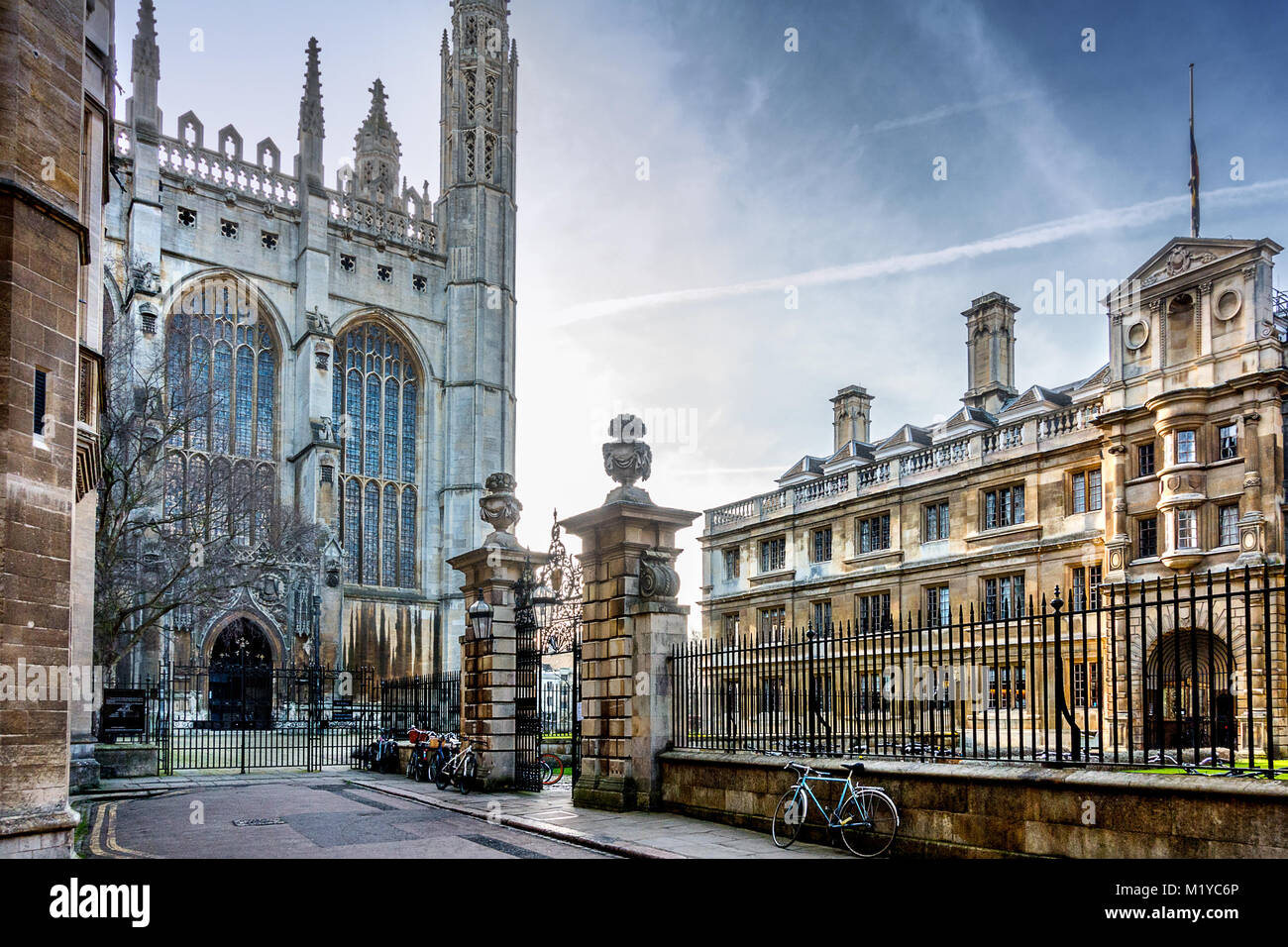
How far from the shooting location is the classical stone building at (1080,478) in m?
26.8

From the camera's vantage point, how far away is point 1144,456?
28.8 metres

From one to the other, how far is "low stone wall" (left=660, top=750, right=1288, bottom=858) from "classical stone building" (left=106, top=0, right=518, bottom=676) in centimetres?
3284

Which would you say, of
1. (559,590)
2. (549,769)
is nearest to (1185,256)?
(559,590)

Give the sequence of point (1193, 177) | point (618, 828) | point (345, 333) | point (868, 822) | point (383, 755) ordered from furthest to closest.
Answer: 1. point (345, 333)
2. point (1193, 177)
3. point (383, 755)
4. point (618, 828)
5. point (868, 822)

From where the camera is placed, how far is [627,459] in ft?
46.5

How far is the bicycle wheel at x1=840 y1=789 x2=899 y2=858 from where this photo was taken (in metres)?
9.50

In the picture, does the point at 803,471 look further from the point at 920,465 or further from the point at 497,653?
the point at 497,653

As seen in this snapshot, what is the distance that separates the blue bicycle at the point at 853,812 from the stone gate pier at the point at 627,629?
10.7 feet

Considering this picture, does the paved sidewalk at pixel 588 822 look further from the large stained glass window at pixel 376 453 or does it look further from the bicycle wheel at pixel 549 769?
the large stained glass window at pixel 376 453

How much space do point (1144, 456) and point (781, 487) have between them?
579 inches

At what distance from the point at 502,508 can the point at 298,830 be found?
6349 mm

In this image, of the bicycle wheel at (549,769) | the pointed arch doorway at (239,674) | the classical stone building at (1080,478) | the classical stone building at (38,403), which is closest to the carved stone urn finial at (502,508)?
the bicycle wheel at (549,769)
